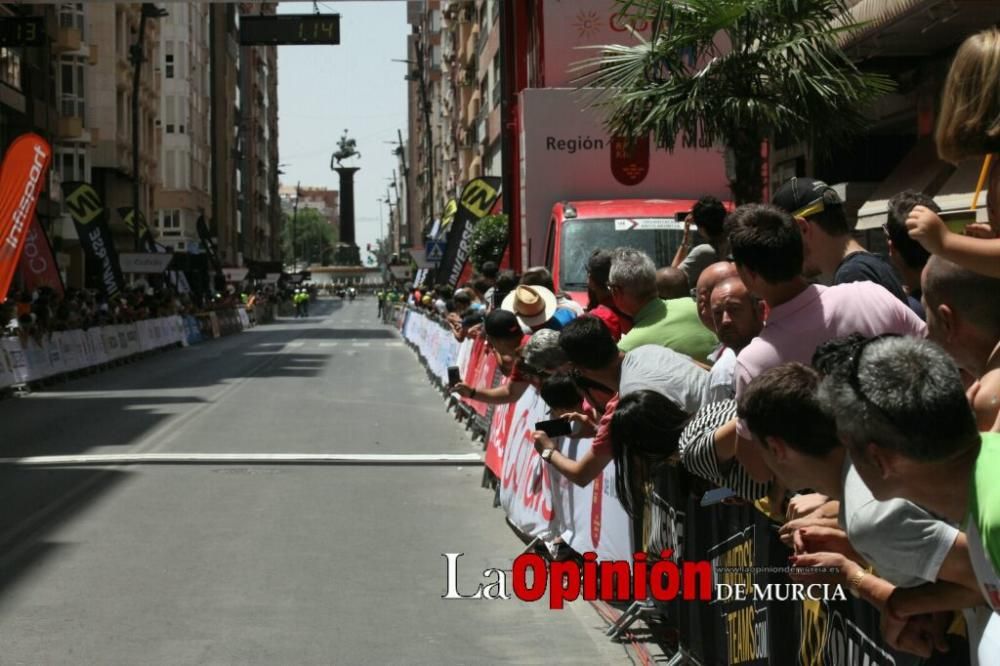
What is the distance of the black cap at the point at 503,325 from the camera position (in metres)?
11.0

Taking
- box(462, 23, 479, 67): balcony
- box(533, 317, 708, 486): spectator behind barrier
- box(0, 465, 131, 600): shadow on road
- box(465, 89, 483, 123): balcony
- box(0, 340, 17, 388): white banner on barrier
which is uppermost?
box(462, 23, 479, 67): balcony

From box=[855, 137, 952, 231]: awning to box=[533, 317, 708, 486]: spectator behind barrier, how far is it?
1174 cm

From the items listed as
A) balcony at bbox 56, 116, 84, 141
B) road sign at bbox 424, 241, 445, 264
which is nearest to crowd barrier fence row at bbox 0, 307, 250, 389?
road sign at bbox 424, 241, 445, 264

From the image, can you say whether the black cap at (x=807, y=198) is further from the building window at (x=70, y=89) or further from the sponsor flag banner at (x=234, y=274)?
the sponsor flag banner at (x=234, y=274)

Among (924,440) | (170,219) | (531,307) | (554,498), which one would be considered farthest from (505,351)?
(170,219)

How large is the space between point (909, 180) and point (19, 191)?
45.6 feet

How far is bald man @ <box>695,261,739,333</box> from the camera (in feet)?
20.2

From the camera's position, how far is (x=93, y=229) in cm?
3975

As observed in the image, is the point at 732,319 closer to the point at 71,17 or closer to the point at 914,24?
the point at 914,24

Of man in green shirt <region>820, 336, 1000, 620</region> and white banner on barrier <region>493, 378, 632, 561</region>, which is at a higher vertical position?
man in green shirt <region>820, 336, 1000, 620</region>

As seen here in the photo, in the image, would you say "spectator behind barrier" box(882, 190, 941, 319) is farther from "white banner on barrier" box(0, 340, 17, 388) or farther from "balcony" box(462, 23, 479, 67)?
"balcony" box(462, 23, 479, 67)

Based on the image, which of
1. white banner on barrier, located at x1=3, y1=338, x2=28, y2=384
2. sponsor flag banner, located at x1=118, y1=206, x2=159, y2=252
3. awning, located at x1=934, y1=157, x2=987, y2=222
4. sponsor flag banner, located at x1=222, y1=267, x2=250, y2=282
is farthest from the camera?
sponsor flag banner, located at x1=222, y1=267, x2=250, y2=282

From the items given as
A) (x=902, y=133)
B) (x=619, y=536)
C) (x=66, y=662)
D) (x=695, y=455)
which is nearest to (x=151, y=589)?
(x=66, y=662)

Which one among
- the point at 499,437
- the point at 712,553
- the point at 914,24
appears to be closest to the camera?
the point at 712,553
